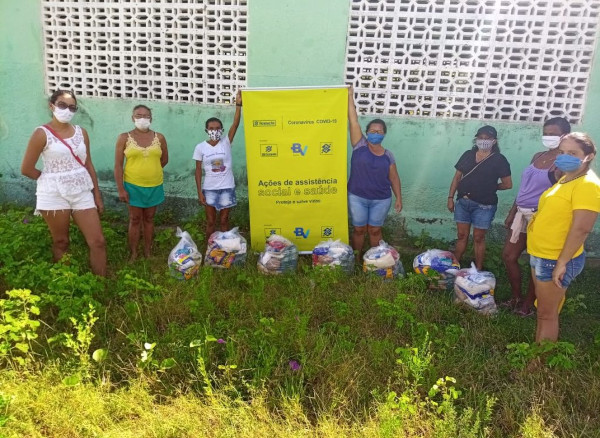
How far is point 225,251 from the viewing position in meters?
4.49

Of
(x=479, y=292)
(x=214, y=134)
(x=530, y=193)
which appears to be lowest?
(x=479, y=292)

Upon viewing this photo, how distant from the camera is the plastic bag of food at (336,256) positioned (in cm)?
448

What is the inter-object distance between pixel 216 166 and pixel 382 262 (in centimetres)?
194

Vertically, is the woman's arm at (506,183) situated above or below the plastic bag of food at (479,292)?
above

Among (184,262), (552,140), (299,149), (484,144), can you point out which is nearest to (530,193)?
(552,140)

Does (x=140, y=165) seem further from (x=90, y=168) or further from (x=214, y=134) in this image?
(x=214, y=134)

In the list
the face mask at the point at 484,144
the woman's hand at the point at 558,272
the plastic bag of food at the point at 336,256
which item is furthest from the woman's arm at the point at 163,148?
the woman's hand at the point at 558,272

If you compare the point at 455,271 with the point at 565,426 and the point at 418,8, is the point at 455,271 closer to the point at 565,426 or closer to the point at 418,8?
the point at 565,426

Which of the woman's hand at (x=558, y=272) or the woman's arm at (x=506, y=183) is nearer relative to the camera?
the woman's hand at (x=558, y=272)

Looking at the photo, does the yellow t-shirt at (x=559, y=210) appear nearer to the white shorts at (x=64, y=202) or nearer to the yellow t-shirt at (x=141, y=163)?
the yellow t-shirt at (x=141, y=163)

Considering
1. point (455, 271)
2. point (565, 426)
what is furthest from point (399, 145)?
point (565, 426)

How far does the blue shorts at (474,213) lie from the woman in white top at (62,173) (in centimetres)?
343

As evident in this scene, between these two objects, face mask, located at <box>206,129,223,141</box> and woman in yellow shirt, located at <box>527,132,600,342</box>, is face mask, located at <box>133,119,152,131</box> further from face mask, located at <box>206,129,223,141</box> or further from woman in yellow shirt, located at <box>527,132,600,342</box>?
woman in yellow shirt, located at <box>527,132,600,342</box>

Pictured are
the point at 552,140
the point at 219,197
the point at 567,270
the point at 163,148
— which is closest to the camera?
the point at 567,270
